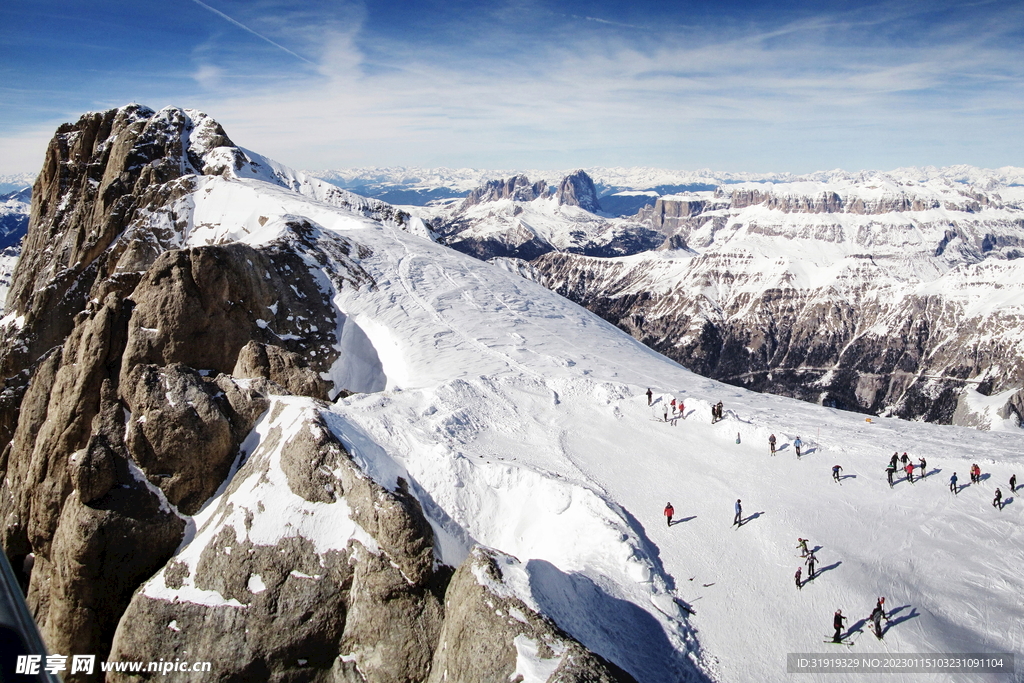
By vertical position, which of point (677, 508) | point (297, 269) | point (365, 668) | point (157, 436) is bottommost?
point (365, 668)

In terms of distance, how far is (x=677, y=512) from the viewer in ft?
103

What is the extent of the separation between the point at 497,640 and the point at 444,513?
10092mm

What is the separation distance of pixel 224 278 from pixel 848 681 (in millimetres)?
48838

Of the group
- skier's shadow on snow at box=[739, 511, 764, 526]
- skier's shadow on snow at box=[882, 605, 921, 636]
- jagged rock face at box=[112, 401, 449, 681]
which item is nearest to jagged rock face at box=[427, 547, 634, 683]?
jagged rock face at box=[112, 401, 449, 681]

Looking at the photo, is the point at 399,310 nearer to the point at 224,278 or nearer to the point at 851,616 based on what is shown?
the point at 224,278

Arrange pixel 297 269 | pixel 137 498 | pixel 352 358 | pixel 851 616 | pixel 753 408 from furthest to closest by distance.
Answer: pixel 297 269 → pixel 352 358 → pixel 753 408 → pixel 137 498 → pixel 851 616

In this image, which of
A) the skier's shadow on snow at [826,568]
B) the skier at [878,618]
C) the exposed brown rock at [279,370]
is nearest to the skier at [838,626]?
the skier at [878,618]

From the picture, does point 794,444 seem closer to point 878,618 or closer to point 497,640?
point 878,618

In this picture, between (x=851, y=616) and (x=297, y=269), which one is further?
(x=297, y=269)

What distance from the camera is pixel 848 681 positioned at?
2238 centimetres

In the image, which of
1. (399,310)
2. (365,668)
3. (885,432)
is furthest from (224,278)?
(885,432)

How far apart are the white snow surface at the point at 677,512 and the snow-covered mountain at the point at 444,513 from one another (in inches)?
6.1

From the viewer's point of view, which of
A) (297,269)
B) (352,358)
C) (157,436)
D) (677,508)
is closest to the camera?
(157,436)

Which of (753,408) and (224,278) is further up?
(224,278)
